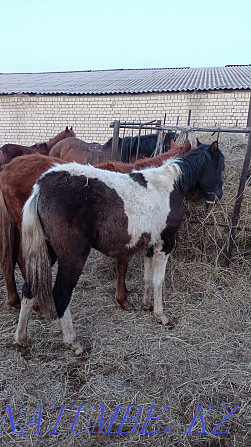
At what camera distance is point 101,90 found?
1208 cm

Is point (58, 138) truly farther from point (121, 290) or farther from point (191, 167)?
point (121, 290)

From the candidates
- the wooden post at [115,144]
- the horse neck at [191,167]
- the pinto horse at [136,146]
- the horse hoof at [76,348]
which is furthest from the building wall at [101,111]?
the horse hoof at [76,348]

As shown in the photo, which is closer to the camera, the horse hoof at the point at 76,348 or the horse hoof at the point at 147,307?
the horse hoof at the point at 76,348

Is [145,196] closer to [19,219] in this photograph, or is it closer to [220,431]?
[19,219]

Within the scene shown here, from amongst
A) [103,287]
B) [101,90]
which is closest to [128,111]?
[101,90]

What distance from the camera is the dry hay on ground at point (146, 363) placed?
1.78 meters

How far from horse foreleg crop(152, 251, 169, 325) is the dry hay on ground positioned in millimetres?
96

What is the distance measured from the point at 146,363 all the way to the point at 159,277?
86 centimetres

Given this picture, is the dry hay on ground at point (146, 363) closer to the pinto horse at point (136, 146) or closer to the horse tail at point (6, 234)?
the horse tail at point (6, 234)

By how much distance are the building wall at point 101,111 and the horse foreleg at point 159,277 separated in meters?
9.03

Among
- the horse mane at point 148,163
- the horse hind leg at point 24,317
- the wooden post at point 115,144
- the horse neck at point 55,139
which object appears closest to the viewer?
the horse hind leg at point 24,317

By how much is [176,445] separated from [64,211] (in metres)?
1.70

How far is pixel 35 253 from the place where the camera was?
2188 millimetres

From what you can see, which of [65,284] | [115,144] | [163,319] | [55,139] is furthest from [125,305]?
[55,139]
